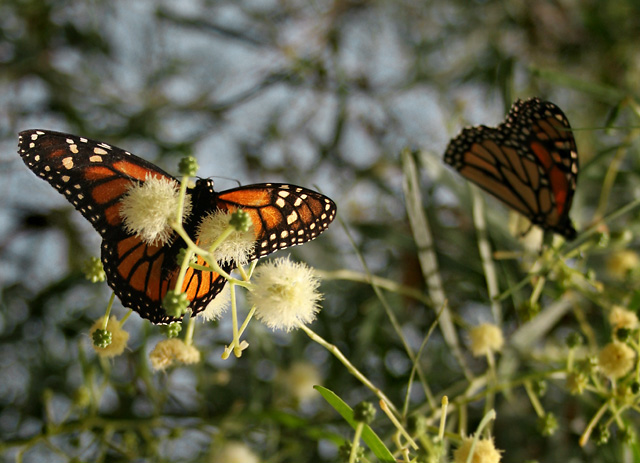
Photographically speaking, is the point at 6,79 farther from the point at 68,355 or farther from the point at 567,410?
the point at 567,410

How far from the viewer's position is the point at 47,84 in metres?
1.99

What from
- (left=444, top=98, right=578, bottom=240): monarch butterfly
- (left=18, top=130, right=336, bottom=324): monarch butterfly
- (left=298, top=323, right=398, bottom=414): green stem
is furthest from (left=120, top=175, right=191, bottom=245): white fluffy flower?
(left=444, top=98, right=578, bottom=240): monarch butterfly

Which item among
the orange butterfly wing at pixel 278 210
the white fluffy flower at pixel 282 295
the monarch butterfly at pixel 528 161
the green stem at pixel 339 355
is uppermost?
the monarch butterfly at pixel 528 161

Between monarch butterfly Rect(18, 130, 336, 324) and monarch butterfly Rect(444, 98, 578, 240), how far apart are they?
0.38 meters

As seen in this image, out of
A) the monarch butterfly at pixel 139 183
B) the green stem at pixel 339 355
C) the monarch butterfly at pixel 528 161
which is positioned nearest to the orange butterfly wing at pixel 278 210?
the monarch butterfly at pixel 139 183

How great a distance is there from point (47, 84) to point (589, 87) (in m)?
1.68

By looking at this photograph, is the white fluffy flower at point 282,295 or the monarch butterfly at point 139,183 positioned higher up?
the monarch butterfly at point 139,183

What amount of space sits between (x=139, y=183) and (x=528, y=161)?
0.69 metres

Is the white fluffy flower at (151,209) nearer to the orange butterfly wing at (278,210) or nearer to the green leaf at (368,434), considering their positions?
the orange butterfly wing at (278,210)

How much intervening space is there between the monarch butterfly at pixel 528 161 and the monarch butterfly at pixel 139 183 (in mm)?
383

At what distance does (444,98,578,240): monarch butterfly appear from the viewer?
993mm

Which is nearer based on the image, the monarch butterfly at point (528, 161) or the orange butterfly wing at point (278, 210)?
the orange butterfly wing at point (278, 210)

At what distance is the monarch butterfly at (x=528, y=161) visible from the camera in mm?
993

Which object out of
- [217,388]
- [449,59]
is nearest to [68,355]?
[217,388]
